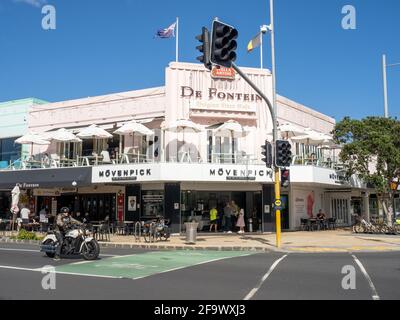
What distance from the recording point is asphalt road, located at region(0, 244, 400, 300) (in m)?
8.70

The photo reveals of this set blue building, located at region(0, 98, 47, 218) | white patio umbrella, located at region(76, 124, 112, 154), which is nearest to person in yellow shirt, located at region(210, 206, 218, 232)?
white patio umbrella, located at region(76, 124, 112, 154)

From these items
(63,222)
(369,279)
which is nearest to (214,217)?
(63,222)

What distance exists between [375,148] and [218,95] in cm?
1015

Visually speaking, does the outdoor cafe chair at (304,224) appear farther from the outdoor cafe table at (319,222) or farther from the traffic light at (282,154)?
the traffic light at (282,154)

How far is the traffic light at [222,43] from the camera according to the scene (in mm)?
12258

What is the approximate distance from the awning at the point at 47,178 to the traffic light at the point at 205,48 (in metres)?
16.4

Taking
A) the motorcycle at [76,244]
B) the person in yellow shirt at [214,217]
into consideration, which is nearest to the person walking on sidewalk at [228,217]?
the person in yellow shirt at [214,217]

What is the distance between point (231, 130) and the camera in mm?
26641

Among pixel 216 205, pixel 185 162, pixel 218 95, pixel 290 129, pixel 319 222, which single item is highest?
pixel 218 95

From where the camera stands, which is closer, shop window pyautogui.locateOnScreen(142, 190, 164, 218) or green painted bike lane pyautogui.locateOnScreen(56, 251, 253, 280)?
green painted bike lane pyautogui.locateOnScreen(56, 251, 253, 280)

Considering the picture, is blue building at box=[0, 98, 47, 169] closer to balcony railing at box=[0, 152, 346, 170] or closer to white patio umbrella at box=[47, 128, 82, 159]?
balcony railing at box=[0, 152, 346, 170]

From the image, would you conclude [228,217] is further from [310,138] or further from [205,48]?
[205,48]

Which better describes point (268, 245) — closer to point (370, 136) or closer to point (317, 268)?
point (317, 268)
